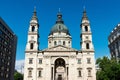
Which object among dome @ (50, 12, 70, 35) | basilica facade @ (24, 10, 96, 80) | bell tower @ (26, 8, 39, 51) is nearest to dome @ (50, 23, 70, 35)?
dome @ (50, 12, 70, 35)

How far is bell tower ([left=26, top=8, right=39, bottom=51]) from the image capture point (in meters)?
59.4

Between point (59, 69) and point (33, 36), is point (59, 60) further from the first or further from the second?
point (33, 36)

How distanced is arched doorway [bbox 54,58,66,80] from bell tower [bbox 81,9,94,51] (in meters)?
8.68

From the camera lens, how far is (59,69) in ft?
201

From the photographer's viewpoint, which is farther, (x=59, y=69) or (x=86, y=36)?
(x=59, y=69)

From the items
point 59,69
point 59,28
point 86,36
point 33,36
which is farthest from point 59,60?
point 59,28

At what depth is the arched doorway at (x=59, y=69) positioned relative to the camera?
198 ft

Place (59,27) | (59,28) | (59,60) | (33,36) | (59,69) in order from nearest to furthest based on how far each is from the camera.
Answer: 1. (33,36)
2. (59,69)
3. (59,60)
4. (59,28)
5. (59,27)

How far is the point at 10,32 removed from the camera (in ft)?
236

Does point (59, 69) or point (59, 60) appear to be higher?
point (59, 60)

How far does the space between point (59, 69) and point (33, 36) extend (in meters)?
14.0

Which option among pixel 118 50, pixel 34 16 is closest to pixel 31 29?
pixel 34 16

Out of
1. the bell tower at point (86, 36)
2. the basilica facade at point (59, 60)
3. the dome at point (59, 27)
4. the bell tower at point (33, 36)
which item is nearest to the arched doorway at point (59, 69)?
the basilica facade at point (59, 60)

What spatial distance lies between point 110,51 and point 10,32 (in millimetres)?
41692
